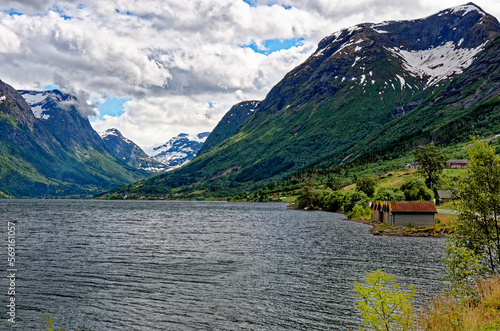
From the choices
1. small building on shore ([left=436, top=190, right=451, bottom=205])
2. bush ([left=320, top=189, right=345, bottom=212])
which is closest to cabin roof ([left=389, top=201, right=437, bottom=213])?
small building on shore ([left=436, top=190, right=451, bottom=205])

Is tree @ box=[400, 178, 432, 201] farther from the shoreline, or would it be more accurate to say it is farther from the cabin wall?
the shoreline

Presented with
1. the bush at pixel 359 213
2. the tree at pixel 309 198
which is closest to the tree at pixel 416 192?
the bush at pixel 359 213

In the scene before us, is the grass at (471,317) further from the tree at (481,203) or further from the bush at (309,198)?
the bush at (309,198)

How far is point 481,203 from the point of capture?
81.7 feet

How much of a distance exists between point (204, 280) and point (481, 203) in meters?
28.7

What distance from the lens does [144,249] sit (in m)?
62.6

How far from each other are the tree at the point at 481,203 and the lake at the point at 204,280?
10.6 m

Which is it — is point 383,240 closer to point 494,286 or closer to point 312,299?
point 312,299

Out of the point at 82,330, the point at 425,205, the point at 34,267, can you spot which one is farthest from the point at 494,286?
the point at 425,205

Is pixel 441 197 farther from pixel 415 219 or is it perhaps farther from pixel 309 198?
pixel 309 198

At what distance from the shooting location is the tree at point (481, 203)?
2472 centimetres

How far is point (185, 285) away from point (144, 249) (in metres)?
26.3

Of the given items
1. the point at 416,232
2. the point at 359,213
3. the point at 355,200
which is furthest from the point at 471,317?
the point at 355,200

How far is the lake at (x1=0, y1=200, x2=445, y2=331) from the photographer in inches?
1142
